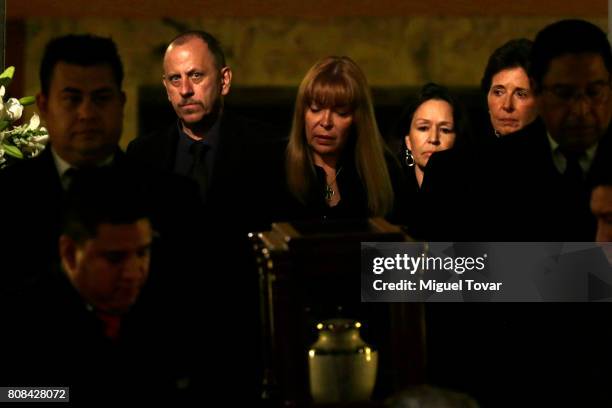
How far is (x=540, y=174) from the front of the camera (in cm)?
247

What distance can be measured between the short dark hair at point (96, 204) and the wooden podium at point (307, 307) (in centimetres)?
25

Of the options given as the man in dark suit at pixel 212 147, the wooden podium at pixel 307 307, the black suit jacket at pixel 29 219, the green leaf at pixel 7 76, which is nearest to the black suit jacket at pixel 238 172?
the man in dark suit at pixel 212 147

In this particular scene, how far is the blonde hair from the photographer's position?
249 cm

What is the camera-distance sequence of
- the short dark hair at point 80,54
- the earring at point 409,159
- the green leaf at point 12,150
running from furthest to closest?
the earring at point 409,159
the green leaf at point 12,150
the short dark hair at point 80,54

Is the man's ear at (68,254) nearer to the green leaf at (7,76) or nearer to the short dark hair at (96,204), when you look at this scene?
the short dark hair at (96,204)

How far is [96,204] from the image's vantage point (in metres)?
2.19

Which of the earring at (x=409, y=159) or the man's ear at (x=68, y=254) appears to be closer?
the man's ear at (x=68, y=254)

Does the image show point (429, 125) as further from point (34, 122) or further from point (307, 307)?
point (34, 122)

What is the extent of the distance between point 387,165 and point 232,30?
467 mm

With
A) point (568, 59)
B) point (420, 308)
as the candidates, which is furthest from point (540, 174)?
point (420, 308)

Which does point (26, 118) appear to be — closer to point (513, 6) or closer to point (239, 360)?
point (239, 360)

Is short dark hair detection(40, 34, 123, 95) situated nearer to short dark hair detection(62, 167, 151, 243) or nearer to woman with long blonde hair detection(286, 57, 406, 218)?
short dark hair detection(62, 167, 151, 243)

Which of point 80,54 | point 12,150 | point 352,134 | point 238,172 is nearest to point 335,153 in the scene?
point 352,134

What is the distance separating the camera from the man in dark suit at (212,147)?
8.05 ft
